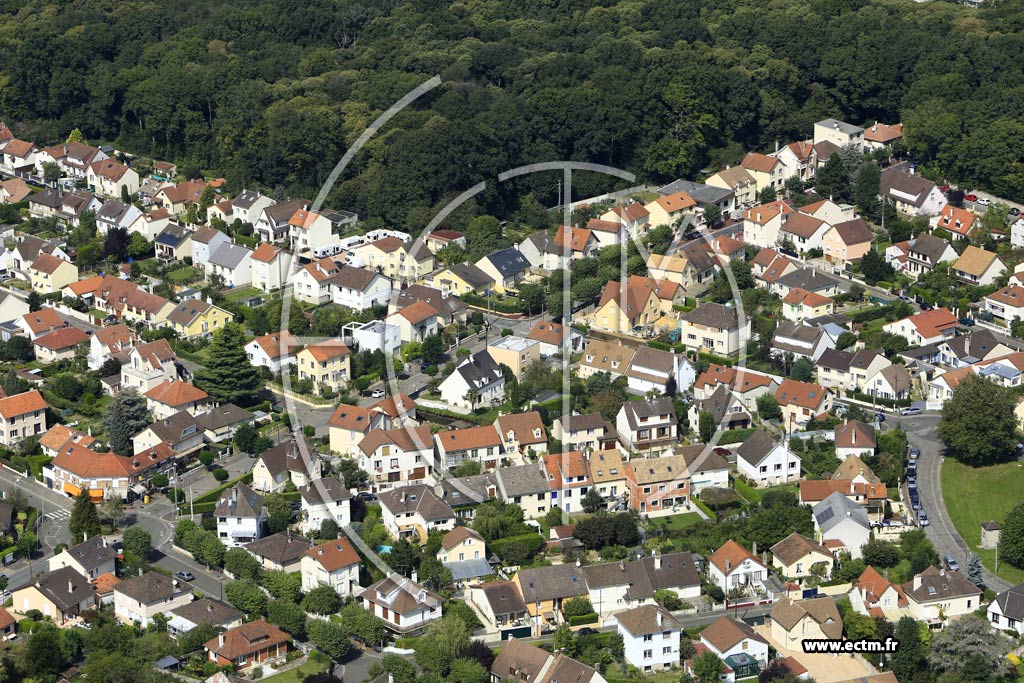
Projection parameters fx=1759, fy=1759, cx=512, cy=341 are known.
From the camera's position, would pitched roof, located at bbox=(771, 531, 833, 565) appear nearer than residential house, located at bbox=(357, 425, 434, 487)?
Yes

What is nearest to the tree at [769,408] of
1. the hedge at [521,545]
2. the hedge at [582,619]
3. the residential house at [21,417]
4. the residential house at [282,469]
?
the hedge at [521,545]

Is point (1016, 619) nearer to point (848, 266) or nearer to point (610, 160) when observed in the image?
point (848, 266)

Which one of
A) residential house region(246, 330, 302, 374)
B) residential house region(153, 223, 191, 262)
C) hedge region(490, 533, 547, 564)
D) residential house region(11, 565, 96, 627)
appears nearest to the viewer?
residential house region(11, 565, 96, 627)

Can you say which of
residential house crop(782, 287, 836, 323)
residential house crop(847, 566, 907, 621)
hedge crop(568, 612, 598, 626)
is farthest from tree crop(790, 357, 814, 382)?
hedge crop(568, 612, 598, 626)

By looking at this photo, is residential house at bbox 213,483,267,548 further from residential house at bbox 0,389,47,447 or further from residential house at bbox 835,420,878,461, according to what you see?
residential house at bbox 835,420,878,461

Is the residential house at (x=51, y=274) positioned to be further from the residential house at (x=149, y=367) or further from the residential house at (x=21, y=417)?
the residential house at (x=21, y=417)
